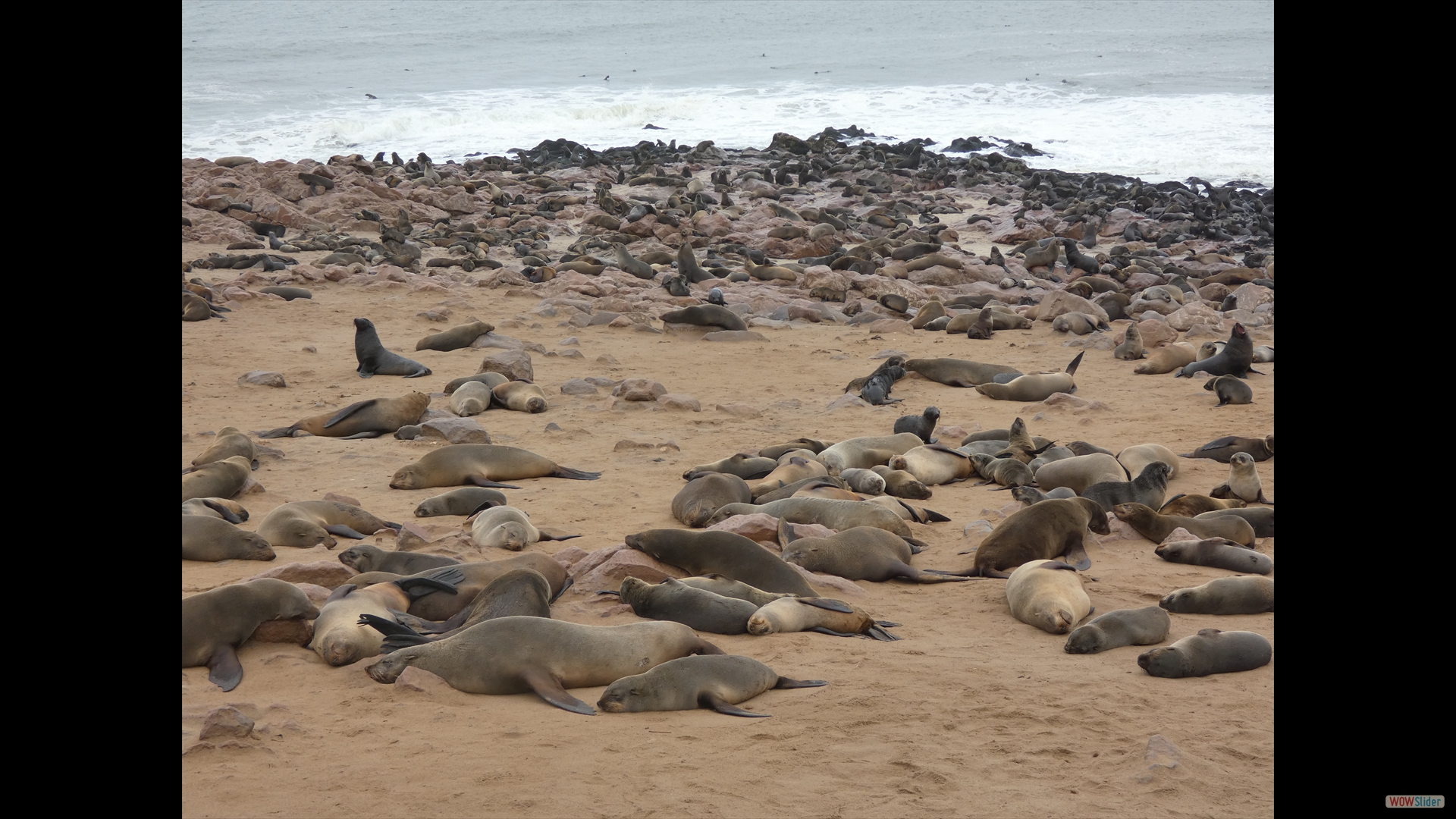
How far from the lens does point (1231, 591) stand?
13.9 feet

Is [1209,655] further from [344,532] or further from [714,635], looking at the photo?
[344,532]

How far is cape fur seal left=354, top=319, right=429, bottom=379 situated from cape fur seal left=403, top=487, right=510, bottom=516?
3.14 m

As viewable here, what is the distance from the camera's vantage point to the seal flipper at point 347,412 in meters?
7.11

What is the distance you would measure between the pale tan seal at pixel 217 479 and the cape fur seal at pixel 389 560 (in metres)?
1.34

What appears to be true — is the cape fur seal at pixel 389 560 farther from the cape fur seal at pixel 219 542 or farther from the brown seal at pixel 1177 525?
the brown seal at pixel 1177 525

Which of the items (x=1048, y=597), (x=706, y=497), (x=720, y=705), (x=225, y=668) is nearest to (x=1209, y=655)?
(x=1048, y=597)

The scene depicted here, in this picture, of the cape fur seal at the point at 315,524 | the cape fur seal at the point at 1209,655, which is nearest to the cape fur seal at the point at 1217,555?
the cape fur seal at the point at 1209,655

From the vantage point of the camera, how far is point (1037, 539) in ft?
16.0

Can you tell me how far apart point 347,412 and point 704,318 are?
422cm

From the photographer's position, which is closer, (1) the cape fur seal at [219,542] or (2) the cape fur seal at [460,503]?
(1) the cape fur seal at [219,542]

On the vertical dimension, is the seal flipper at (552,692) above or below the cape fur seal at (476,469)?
below

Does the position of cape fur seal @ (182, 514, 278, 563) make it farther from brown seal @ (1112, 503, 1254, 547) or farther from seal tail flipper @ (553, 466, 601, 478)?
brown seal @ (1112, 503, 1254, 547)
